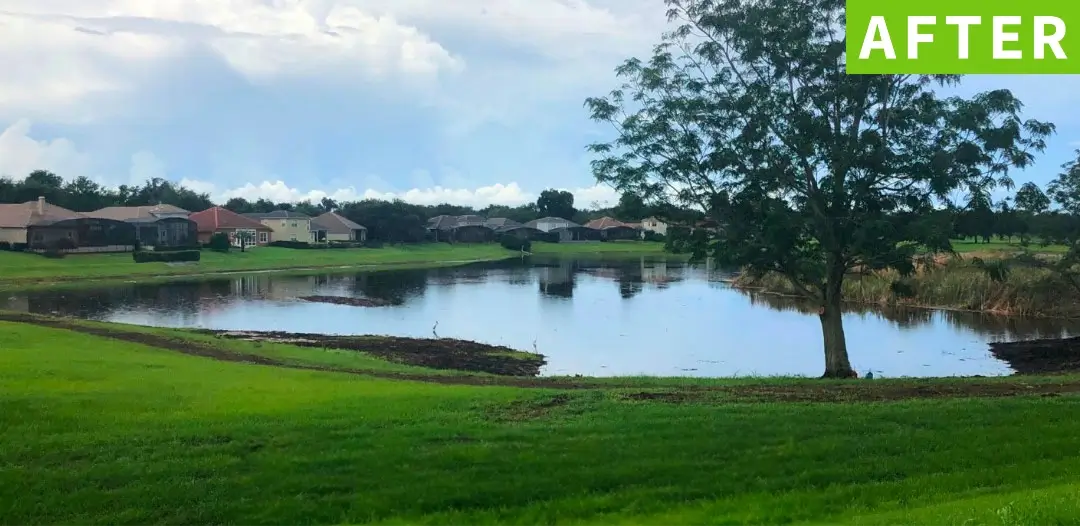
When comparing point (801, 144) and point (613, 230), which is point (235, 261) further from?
point (613, 230)

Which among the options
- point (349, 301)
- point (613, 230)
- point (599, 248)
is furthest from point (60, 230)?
point (613, 230)

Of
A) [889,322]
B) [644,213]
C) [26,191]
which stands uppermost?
[26,191]

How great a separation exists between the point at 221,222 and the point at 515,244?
41.7 m

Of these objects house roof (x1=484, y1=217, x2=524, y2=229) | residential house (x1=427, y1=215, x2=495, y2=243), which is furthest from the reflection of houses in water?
house roof (x1=484, y1=217, x2=524, y2=229)

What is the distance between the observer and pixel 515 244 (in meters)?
125

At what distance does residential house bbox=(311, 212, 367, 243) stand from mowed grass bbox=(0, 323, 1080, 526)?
345 feet

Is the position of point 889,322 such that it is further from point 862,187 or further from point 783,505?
point 783,505

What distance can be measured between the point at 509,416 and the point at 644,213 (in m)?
10.7

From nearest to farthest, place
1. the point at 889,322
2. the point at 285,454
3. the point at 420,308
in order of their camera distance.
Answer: the point at 285,454
the point at 889,322
the point at 420,308

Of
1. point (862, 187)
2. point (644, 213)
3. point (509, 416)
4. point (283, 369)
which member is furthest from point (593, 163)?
point (509, 416)

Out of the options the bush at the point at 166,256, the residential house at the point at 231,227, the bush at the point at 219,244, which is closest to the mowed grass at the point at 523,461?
the bush at the point at 166,256

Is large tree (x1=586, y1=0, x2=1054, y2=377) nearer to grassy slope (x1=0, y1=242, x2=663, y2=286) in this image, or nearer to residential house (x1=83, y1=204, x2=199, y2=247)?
grassy slope (x1=0, y1=242, x2=663, y2=286)

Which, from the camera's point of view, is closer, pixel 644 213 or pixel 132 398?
pixel 132 398

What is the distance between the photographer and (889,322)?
4069 centimetres
